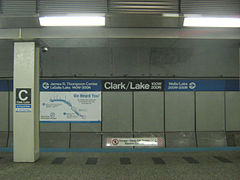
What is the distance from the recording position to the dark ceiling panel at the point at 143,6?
15.3 feet

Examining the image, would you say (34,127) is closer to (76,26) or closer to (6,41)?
(6,41)

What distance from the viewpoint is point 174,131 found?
7355 mm

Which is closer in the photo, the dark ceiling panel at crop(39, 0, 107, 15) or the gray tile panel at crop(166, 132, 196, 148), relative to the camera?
the dark ceiling panel at crop(39, 0, 107, 15)

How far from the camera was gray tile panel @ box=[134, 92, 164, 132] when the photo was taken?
7.34 m

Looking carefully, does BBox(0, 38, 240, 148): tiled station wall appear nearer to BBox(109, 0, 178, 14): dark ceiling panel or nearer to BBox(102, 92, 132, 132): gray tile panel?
BBox(102, 92, 132, 132): gray tile panel

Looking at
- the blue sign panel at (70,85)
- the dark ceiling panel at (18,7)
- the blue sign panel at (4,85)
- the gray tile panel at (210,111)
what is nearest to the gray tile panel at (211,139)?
the gray tile panel at (210,111)

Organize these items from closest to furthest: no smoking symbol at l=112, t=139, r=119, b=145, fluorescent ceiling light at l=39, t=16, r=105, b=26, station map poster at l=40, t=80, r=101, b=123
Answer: fluorescent ceiling light at l=39, t=16, r=105, b=26
no smoking symbol at l=112, t=139, r=119, b=145
station map poster at l=40, t=80, r=101, b=123

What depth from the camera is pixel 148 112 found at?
740cm

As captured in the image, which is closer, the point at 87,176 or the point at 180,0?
the point at 87,176

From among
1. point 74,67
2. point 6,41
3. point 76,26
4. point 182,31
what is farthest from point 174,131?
point 6,41

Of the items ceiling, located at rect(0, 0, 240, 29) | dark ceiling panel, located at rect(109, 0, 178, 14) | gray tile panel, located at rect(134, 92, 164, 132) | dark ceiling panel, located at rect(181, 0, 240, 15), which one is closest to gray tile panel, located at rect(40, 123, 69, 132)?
gray tile panel, located at rect(134, 92, 164, 132)

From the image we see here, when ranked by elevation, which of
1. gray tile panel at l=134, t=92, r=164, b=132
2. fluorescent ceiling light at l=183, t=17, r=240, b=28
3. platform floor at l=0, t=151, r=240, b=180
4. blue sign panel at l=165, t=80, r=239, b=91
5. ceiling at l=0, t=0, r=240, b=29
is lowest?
platform floor at l=0, t=151, r=240, b=180

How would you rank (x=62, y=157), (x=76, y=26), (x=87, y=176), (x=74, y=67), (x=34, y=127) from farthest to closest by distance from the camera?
(x=74, y=67), (x=62, y=157), (x=34, y=127), (x=76, y=26), (x=87, y=176)

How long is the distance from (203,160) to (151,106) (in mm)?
2532
